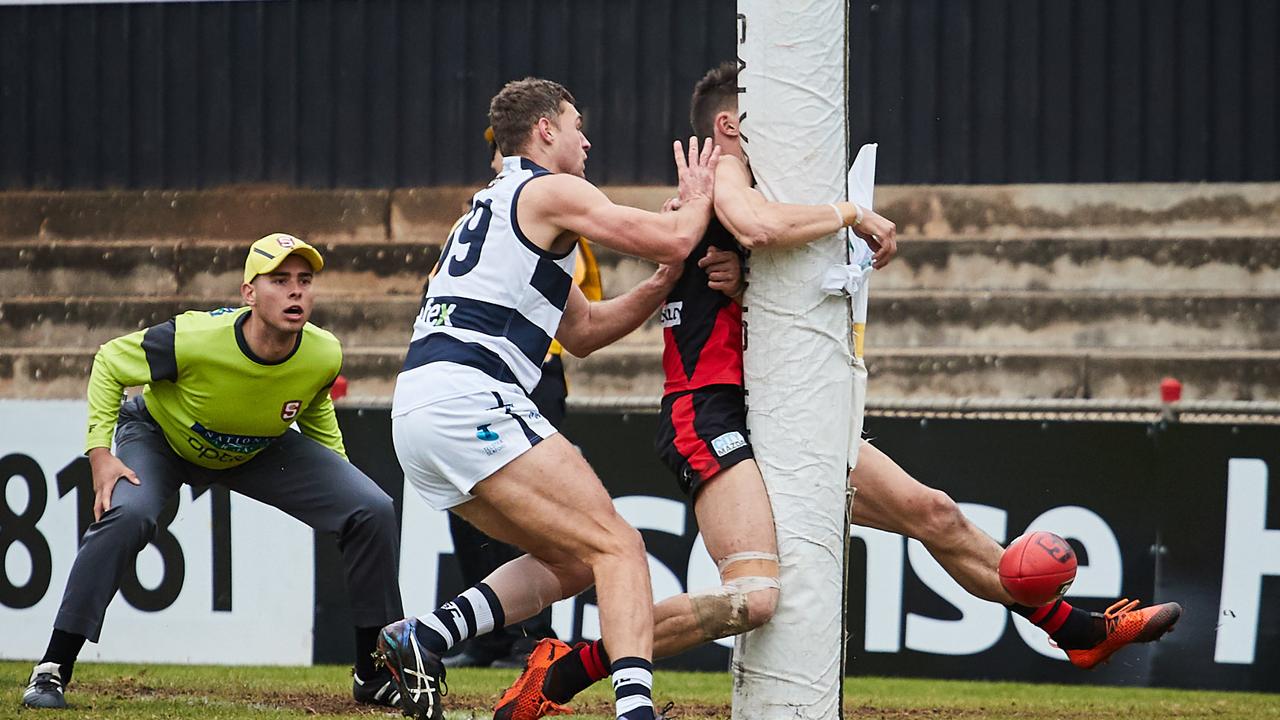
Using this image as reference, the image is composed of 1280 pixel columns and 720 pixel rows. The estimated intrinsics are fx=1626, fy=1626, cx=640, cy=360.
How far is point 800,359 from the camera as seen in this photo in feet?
18.1

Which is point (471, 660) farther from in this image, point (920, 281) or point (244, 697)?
point (920, 281)

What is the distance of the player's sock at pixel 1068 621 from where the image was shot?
6.43 meters

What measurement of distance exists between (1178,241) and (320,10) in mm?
7474

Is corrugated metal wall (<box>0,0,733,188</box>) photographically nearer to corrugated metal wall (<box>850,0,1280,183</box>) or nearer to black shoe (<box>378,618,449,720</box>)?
corrugated metal wall (<box>850,0,1280,183</box>)

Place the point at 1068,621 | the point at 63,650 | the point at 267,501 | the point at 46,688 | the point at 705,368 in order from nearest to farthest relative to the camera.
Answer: the point at 705,368 → the point at 1068,621 → the point at 46,688 → the point at 63,650 → the point at 267,501

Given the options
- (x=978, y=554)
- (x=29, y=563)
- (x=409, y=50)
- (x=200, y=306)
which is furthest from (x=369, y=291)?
(x=978, y=554)

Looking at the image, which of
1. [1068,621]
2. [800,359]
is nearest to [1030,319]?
[1068,621]

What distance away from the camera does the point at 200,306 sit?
13047 millimetres

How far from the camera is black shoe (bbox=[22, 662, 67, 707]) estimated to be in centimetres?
674

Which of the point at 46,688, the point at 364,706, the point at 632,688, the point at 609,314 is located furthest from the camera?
the point at 364,706

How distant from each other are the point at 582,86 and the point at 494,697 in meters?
7.46

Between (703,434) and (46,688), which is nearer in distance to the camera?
(703,434)

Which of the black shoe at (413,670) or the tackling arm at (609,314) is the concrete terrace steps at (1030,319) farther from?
the black shoe at (413,670)

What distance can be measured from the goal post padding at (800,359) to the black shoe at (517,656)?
349 cm
